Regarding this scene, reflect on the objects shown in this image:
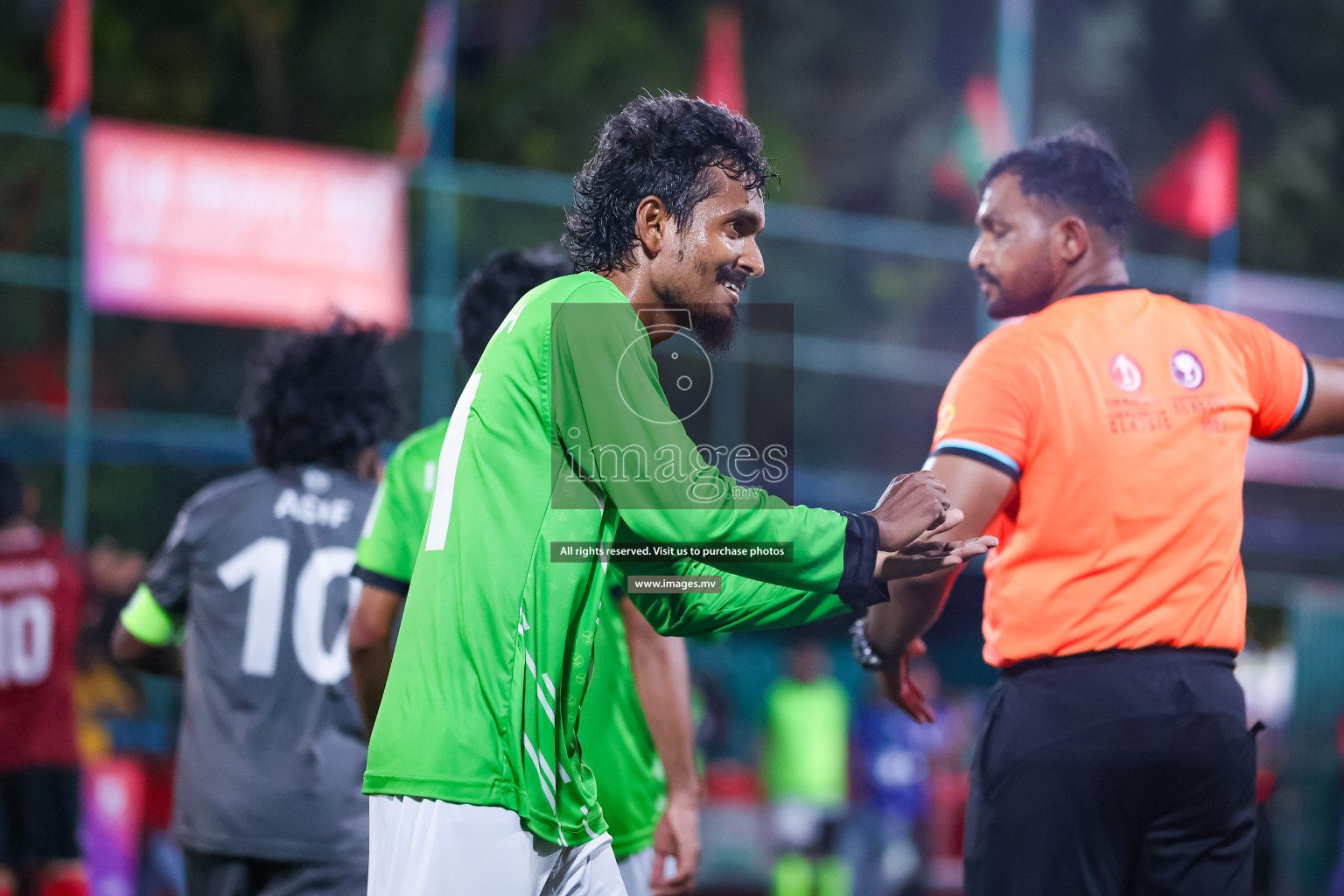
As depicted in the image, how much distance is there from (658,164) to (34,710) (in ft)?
16.6

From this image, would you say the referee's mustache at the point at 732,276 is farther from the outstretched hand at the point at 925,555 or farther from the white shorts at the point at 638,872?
the white shorts at the point at 638,872

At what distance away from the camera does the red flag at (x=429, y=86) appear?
12938 millimetres

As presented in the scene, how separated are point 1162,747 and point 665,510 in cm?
133

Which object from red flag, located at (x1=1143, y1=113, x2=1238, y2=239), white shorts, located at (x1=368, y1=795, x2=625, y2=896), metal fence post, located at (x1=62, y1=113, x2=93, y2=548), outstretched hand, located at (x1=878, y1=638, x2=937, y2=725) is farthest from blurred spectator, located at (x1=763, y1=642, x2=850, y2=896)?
white shorts, located at (x1=368, y1=795, x2=625, y2=896)

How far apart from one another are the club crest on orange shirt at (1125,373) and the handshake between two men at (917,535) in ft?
2.93

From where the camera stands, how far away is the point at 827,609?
2271 mm

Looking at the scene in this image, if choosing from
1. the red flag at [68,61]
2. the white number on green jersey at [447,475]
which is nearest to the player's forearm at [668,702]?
the white number on green jersey at [447,475]

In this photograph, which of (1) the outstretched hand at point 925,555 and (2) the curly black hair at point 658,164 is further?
(2) the curly black hair at point 658,164

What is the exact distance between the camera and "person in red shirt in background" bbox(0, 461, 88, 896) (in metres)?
6.14

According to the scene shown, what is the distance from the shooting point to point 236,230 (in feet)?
35.6

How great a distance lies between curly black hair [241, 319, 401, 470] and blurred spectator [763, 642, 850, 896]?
24.5 feet

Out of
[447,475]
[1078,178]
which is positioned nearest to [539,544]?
[447,475]

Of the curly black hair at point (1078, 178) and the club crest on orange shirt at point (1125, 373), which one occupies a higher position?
the curly black hair at point (1078, 178)

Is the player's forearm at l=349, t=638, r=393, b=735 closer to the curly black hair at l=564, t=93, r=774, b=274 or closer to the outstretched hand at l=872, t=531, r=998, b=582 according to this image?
the curly black hair at l=564, t=93, r=774, b=274
